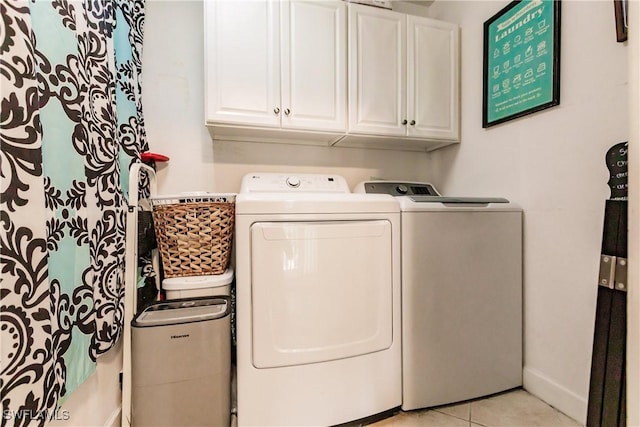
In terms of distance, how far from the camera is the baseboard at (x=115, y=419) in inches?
42.5

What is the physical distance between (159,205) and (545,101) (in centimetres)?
182

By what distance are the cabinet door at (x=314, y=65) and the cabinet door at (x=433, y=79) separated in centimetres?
45

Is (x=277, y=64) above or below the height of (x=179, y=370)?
above

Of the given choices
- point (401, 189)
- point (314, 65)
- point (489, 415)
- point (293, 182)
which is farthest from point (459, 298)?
point (314, 65)

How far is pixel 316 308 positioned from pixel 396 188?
106cm

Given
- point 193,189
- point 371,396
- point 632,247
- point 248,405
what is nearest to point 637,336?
point 632,247

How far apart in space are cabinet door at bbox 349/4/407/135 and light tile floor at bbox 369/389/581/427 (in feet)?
4.78

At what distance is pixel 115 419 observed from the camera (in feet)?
3.67

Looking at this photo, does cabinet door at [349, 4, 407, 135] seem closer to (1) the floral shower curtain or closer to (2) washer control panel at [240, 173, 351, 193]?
(2) washer control panel at [240, 173, 351, 193]

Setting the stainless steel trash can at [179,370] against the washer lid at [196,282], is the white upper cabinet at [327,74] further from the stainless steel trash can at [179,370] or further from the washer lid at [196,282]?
the stainless steel trash can at [179,370]

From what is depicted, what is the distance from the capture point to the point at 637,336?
0.62m

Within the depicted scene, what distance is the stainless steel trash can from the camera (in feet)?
3.43

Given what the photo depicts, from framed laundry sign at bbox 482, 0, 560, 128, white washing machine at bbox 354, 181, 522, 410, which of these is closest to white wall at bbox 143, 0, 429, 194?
white washing machine at bbox 354, 181, 522, 410

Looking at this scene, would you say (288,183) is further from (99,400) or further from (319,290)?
(99,400)
